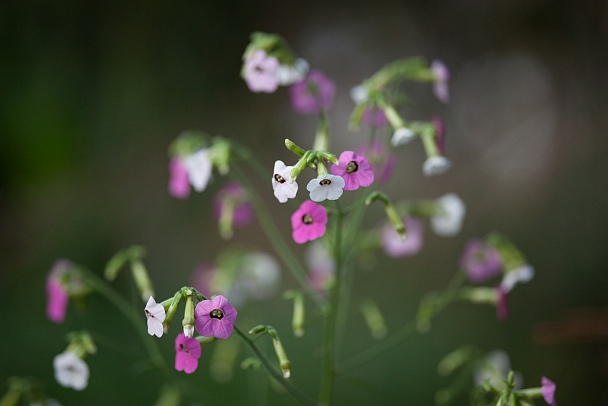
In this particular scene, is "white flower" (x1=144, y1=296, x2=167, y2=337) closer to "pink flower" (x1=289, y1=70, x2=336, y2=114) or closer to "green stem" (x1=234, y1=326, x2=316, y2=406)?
"green stem" (x1=234, y1=326, x2=316, y2=406)

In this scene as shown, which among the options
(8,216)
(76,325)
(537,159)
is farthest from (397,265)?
(8,216)

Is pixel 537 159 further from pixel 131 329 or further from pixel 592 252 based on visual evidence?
pixel 131 329

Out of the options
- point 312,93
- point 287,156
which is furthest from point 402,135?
point 287,156

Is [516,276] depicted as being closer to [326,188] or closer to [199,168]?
[326,188]

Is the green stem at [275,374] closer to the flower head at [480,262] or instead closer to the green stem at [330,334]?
the green stem at [330,334]

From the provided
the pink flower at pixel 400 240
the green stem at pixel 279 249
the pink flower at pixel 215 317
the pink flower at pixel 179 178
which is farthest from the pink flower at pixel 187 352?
the pink flower at pixel 400 240

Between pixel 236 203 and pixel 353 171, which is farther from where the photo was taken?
pixel 236 203
